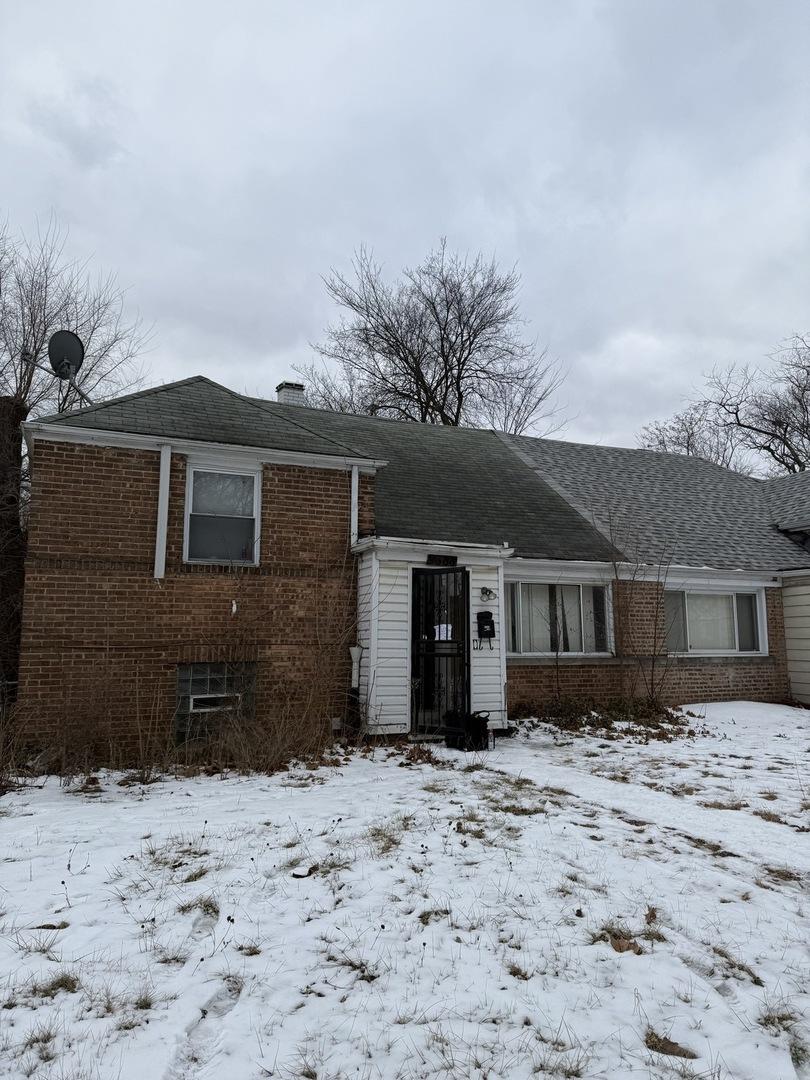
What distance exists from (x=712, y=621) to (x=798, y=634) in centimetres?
190

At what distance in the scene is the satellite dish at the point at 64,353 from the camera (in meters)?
11.5

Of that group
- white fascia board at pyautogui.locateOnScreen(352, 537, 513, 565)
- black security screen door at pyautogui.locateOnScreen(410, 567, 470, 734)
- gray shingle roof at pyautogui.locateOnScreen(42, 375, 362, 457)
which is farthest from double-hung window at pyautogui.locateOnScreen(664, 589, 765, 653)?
gray shingle roof at pyautogui.locateOnScreen(42, 375, 362, 457)

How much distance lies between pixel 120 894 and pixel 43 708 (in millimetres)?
4806

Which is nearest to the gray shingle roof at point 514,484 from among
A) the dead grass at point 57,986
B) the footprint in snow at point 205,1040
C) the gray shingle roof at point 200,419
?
the gray shingle roof at point 200,419

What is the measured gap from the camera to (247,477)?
995 centimetres

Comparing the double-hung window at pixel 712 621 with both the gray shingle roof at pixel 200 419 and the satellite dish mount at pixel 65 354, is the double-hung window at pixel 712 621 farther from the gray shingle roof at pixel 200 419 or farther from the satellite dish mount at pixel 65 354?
the satellite dish mount at pixel 65 354

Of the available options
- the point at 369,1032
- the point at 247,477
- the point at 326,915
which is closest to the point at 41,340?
the point at 247,477

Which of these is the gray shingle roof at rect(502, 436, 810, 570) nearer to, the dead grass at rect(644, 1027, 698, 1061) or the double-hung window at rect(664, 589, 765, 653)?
the double-hung window at rect(664, 589, 765, 653)

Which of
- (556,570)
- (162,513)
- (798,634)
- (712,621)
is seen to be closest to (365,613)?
(162,513)

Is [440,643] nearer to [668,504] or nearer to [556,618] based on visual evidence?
[556,618]

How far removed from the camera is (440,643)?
10219 mm

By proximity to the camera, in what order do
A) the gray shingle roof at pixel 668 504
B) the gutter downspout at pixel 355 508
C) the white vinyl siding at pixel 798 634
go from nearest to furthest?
the gutter downspout at pixel 355 508
the white vinyl siding at pixel 798 634
the gray shingle roof at pixel 668 504

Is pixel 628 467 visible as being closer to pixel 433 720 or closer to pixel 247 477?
pixel 433 720

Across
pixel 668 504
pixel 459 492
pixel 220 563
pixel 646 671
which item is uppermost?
pixel 668 504
